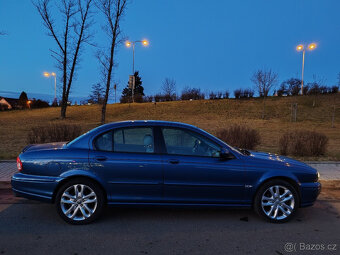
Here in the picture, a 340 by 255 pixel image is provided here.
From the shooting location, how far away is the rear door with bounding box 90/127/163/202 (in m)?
3.81

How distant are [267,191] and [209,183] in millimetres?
949

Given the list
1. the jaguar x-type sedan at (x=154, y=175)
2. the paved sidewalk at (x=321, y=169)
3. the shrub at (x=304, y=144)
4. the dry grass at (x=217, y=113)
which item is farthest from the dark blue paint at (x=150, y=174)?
the dry grass at (x=217, y=113)

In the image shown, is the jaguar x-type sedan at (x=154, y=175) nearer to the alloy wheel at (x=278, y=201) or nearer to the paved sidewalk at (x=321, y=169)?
the alloy wheel at (x=278, y=201)

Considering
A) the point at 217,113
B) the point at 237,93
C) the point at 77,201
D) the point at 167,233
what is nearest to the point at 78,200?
the point at 77,201

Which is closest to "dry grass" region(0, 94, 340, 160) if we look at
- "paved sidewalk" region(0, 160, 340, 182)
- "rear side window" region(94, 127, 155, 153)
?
"paved sidewalk" region(0, 160, 340, 182)

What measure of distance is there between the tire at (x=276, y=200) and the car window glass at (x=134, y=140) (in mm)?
1820

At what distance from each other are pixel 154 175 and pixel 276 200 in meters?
1.92

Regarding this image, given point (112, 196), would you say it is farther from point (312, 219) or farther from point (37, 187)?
point (312, 219)

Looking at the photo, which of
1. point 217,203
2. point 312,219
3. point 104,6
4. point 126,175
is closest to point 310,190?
point 312,219

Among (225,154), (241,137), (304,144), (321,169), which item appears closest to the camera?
(225,154)

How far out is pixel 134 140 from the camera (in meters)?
4.12

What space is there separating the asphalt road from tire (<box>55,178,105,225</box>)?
0.13m

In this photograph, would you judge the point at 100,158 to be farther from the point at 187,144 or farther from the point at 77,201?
the point at 187,144

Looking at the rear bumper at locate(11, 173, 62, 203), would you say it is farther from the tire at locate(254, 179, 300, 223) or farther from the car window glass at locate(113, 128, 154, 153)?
the tire at locate(254, 179, 300, 223)
